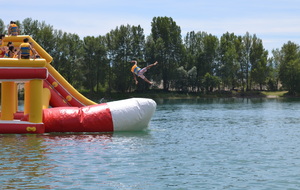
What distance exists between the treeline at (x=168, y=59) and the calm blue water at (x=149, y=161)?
57.0m

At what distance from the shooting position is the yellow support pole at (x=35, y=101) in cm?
2114

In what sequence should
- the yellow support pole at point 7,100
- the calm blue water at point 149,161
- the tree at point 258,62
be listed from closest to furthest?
the calm blue water at point 149,161 → the yellow support pole at point 7,100 → the tree at point 258,62

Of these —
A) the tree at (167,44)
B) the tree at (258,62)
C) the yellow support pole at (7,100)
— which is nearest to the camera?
the yellow support pole at (7,100)

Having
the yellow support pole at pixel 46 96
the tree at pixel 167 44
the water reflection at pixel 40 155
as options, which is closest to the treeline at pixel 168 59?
the tree at pixel 167 44

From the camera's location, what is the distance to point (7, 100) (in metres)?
22.2

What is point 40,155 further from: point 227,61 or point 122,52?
point 227,61

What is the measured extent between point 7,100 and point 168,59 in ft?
221

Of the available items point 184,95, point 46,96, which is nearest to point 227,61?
point 184,95

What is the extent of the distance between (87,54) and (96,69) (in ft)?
9.59

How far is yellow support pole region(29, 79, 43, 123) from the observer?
2114 centimetres

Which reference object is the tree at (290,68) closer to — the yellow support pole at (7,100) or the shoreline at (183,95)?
the shoreline at (183,95)

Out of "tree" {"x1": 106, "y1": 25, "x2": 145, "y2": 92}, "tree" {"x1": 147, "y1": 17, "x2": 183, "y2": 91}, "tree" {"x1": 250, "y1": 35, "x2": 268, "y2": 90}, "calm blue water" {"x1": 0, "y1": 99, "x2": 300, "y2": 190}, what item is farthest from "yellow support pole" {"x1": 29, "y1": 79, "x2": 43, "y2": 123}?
"tree" {"x1": 250, "y1": 35, "x2": 268, "y2": 90}

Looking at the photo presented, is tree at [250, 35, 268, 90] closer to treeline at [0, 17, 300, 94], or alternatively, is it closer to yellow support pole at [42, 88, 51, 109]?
treeline at [0, 17, 300, 94]

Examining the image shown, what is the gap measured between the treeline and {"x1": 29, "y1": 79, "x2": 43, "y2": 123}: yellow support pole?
54.9 m
